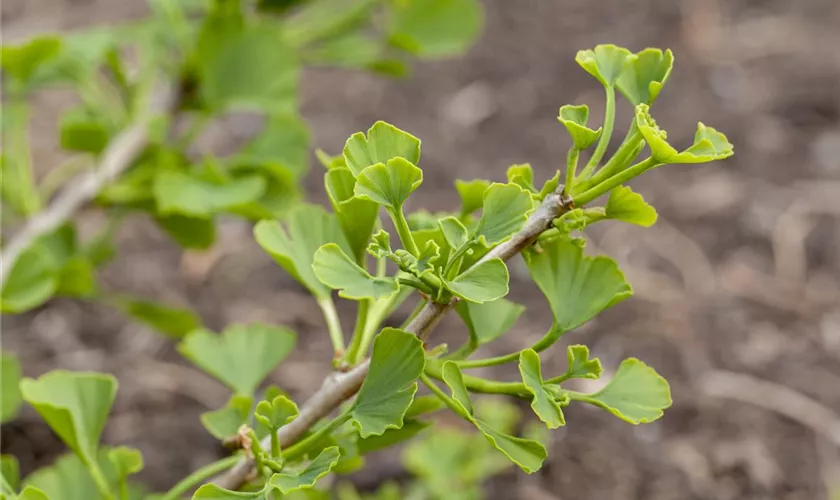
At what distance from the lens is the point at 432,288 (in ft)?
1.55

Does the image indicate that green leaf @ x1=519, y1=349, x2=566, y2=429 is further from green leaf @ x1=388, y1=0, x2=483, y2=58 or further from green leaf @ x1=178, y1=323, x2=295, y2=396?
green leaf @ x1=388, y1=0, x2=483, y2=58

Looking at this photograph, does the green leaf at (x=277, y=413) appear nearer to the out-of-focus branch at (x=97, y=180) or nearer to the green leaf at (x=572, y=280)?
the green leaf at (x=572, y=280)

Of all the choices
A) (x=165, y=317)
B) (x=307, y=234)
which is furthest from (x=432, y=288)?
(x=165, y=317)

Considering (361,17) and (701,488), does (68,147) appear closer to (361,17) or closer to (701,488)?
(361,17)

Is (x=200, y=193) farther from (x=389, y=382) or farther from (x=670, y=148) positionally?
(x=670, y=148)

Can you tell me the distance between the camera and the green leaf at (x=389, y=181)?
1.45 ft

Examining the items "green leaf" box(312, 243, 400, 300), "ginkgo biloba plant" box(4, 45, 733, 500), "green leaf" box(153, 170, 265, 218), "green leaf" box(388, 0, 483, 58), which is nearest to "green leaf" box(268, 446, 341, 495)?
"ginkgo biloba plant" box(4, 45, 733, 500)

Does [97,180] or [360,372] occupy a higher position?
[360,372]

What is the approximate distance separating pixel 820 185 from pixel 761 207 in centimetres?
14

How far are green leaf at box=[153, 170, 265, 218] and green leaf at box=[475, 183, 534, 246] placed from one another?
16.1 inches

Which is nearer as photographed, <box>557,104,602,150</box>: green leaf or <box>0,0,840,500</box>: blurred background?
<box>557,104,602,150</box>: green leaf

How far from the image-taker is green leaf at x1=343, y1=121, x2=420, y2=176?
1.53 feet

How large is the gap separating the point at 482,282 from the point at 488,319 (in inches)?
5.2

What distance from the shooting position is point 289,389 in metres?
1.20
